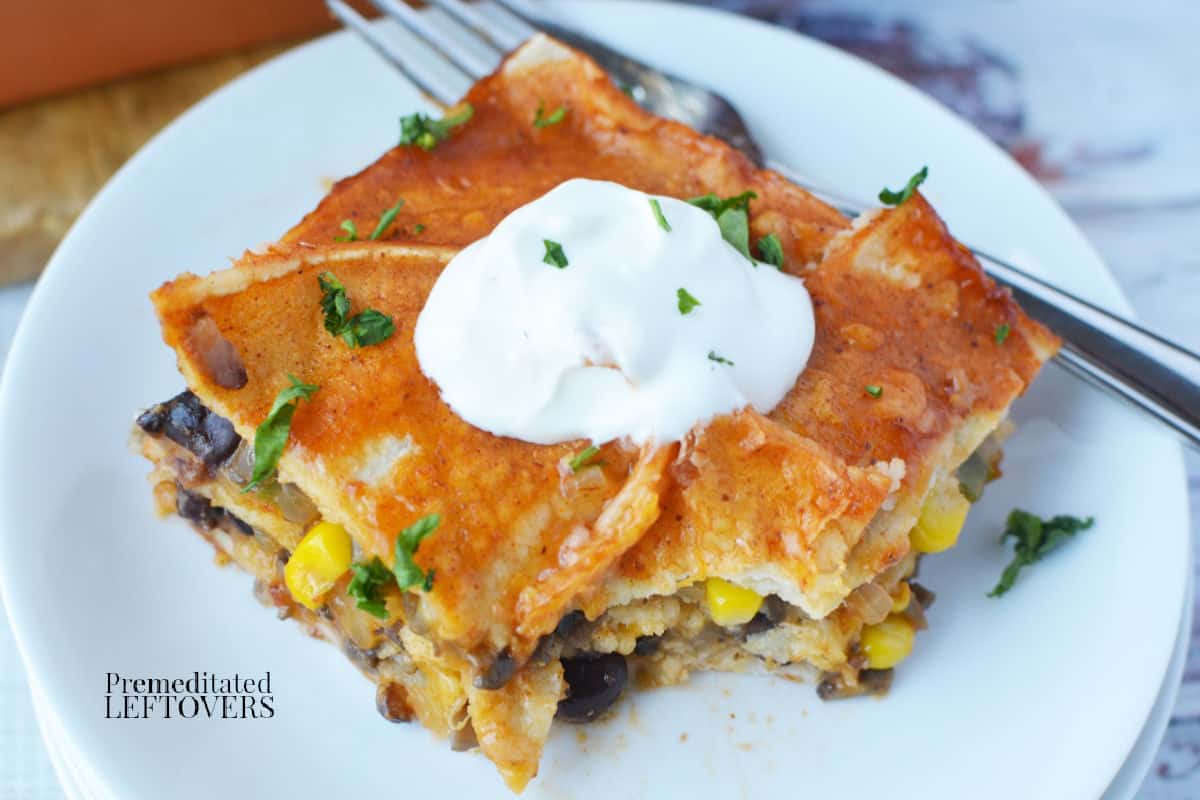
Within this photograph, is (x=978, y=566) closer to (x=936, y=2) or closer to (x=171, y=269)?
(x=171, y=269)

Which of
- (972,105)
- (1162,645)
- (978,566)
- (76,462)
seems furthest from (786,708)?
(972,105)

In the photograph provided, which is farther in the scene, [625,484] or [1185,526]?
[1185,526]

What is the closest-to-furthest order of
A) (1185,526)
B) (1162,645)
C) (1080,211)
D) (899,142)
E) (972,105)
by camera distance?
(1162,645) → (1185,526) → (899,142) → (1080,211) → (972,105)

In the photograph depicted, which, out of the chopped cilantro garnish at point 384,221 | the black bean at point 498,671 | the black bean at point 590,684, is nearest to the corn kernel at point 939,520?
the black bean at point 590,684

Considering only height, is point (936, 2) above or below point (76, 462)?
above

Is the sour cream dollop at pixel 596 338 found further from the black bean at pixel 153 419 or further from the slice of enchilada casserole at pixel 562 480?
the black bean at pixel 153 419

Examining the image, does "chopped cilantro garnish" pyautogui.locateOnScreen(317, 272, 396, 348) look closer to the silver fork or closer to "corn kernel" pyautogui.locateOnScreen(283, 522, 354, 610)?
"corn kernel" pyautogui.locateOnScreen(283, 522, 354, 610)
